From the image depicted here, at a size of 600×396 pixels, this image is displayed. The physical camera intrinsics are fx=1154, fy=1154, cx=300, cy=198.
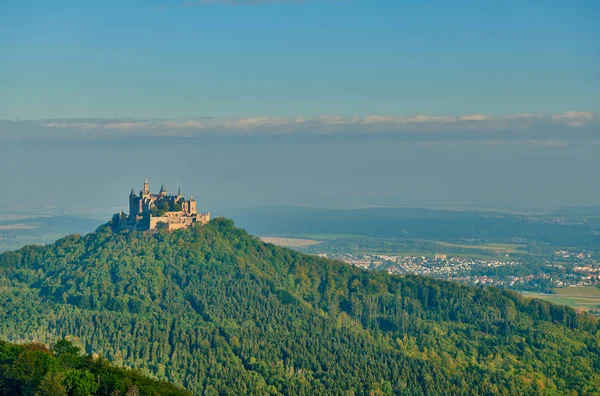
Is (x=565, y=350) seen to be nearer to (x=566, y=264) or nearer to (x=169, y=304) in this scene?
(x=169, y=304)

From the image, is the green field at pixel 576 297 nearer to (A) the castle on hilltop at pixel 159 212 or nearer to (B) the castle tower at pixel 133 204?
(A) the castle on hilltop at pixel 159 212

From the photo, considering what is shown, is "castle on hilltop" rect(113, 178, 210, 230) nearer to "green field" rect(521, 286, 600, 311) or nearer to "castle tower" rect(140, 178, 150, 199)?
"castle tower" rect(140, 178, 150, 199)

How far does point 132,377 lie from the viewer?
6444 cm

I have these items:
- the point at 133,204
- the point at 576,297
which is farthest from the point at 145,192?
the point at 576,297

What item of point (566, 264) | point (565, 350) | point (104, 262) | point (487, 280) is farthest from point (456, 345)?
point (566, 264)

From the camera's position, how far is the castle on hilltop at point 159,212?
405 feet

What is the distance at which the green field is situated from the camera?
13935 cm

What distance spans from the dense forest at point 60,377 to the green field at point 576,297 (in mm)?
84227

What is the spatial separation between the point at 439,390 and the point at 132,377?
31148 mm

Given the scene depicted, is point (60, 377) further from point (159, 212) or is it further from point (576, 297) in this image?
point (576, 297)

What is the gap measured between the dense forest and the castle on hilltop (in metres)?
58.9

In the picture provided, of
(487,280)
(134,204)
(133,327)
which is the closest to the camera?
(133,327)

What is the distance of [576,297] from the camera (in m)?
148

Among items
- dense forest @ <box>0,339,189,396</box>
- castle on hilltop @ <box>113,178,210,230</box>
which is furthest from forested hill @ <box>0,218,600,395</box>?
dense forest @ <box>0,339,189,396</box>
